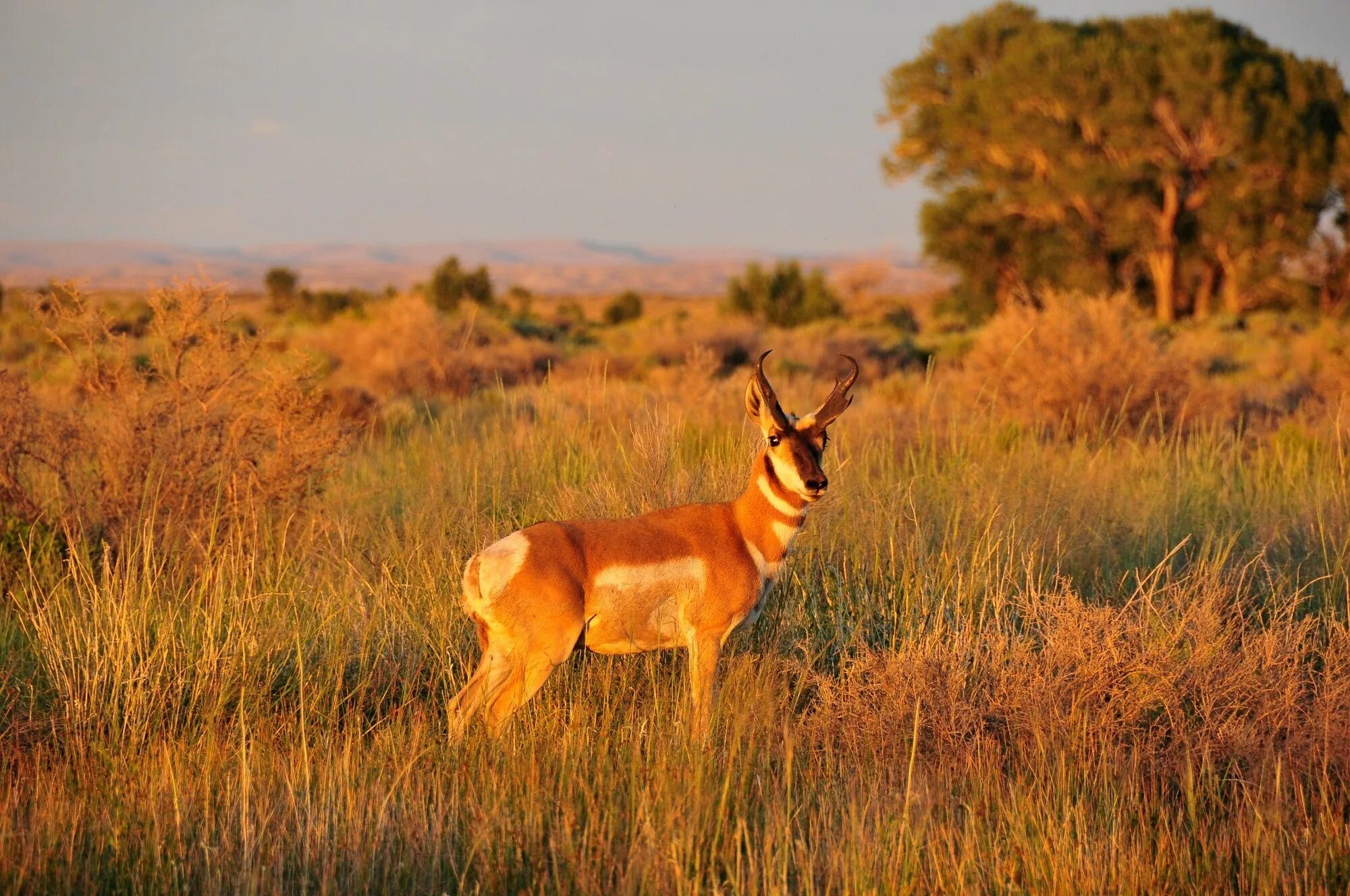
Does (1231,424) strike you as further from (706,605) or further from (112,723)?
(112,723)

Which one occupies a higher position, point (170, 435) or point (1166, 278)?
point (1166, 278)

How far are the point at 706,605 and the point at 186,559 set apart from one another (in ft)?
12.7

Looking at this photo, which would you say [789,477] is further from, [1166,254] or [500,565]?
[1166,254]

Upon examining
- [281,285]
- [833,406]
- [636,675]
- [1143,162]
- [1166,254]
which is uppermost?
[1143,162]

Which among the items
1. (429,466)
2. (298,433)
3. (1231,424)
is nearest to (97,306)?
(298,433)

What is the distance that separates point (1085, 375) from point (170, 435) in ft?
33.5

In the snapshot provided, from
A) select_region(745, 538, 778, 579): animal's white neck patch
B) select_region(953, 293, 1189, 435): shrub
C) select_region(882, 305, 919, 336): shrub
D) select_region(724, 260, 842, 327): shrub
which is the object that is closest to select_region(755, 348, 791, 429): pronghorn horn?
select_region(745, 538, 778, 579): animal's white neck patch

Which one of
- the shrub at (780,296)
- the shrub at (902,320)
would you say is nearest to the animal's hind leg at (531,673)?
the shrub at (780,296)

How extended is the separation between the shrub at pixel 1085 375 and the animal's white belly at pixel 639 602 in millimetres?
9425

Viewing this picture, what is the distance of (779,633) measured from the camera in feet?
21.5

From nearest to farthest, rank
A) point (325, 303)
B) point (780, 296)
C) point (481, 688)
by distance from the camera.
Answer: point (481, 688)
point (780, 296)
point (325, 303)

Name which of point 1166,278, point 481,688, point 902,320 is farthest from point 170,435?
point 902,320

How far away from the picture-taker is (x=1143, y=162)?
3953cm

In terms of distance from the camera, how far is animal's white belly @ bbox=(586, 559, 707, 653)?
510cm
